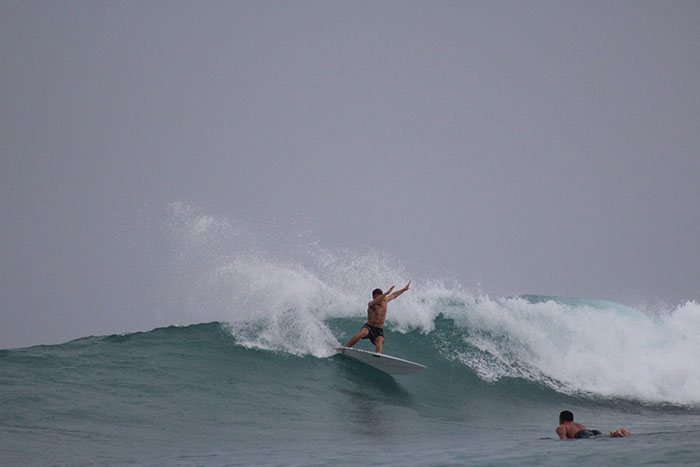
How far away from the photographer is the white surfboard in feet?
39.1

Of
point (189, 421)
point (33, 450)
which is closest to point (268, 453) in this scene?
point (189, 421)

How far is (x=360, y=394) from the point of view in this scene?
437 inches

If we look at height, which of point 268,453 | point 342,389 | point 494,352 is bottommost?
point 268,453

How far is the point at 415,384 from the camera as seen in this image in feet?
40.4

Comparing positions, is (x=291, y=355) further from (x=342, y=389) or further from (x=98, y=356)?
(x=98, y=356)

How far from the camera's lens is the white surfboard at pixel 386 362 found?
11.9 meters

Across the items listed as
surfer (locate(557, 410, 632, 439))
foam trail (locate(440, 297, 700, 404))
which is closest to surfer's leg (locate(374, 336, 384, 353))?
foam trail (locate(440, 297, 700, 404))

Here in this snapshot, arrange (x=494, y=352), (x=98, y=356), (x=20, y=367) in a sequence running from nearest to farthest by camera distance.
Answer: (x=20, y=367), (x=98, y=356), (x=494, y=352)

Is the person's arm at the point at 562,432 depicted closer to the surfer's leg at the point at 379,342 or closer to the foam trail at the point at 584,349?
the surfer's leg at the point at 379,342

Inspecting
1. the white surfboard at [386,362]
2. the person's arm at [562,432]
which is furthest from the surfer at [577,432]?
the white surfboard at [386,362]

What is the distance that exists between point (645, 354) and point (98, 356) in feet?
39.0

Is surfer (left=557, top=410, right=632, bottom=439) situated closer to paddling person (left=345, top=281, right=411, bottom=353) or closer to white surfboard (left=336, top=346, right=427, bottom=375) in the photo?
white surfboard (left=336, top=346, right=427, bottom=375)

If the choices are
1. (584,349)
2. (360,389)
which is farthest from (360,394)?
(584,349)

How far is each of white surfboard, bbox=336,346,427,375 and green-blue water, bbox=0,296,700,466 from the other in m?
0.17
